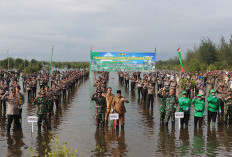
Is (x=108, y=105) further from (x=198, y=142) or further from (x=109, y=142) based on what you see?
(x=198, y=142)

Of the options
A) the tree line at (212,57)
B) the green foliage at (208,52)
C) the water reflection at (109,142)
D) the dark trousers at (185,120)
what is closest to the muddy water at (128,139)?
the water reflection at (109,142)

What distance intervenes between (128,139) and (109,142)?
0.73 meters

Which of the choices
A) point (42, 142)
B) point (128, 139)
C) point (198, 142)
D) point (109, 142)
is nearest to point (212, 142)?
point (198, 142)

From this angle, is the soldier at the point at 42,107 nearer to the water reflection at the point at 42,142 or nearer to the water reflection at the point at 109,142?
the water reflection at the point at 42,142

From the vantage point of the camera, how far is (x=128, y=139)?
882 centimetres

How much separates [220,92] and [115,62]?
52.1 ft

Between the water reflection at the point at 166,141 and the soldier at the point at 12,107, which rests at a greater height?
the soldier at the point at 12,107

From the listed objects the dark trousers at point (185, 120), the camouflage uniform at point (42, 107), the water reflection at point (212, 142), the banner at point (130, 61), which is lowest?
the water reflection at point (212, 142)

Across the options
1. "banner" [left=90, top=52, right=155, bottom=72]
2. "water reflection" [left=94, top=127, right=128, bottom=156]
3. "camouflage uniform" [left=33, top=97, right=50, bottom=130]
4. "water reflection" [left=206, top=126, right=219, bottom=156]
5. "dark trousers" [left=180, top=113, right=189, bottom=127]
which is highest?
"banner" [left=90, top=52, right=155, bottom=72]

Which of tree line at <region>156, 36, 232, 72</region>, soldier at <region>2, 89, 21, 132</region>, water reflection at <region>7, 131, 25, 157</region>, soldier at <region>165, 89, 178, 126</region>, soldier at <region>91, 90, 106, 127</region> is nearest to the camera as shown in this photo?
water reflection at <region>7, 131, 25, 157</region>

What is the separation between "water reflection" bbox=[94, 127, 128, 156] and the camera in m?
7.41

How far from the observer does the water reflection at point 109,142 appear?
7.41 metres

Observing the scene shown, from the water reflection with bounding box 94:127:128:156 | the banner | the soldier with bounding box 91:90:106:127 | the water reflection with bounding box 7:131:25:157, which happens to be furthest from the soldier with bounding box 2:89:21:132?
the banner

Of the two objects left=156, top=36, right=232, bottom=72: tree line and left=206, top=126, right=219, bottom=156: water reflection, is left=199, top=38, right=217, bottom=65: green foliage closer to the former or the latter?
left=156, top=36, right=232, bottom=72: tree line
